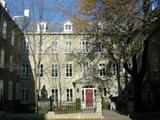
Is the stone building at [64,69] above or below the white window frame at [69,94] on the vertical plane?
above

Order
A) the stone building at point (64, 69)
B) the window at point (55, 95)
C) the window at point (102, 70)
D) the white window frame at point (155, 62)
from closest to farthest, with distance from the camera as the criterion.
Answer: the white window frame at point (155, 62), the stone building at point (64, 69), the window at point (55, 95), the window at point (102, 70)

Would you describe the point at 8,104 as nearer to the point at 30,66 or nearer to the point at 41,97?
the point at 41,97

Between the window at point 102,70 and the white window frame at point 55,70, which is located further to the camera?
the window at point 102,70

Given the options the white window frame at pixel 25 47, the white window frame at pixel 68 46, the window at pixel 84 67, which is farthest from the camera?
the white window frame at pixel 68 46

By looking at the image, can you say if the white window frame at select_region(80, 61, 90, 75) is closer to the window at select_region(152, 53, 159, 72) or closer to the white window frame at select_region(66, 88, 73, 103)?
the white window frame at select_region(66, 88, 73, 103)

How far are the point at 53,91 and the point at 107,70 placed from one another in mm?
8460

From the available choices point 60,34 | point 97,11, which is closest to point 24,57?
point 60,34

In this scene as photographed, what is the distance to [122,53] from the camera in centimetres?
2630

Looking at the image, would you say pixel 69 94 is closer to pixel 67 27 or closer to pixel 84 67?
pixel 84 67

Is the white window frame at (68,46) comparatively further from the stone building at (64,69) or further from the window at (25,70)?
the window at (25,70)

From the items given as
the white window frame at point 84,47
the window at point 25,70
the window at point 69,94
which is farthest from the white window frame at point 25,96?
the white window frame at point 84,47

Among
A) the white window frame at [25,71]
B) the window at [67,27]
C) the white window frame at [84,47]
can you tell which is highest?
the window at [67,27]

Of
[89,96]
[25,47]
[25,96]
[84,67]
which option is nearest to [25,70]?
[25,47]

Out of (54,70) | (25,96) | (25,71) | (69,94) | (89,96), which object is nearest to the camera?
(89,96)
